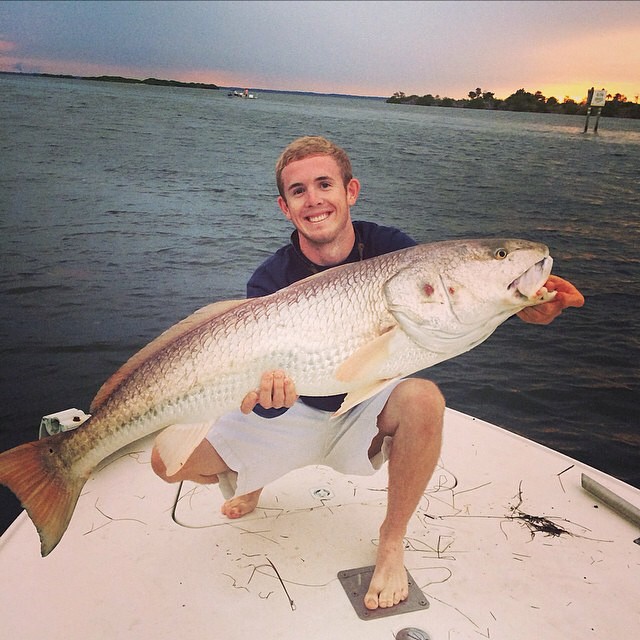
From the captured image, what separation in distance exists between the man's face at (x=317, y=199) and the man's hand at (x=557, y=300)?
109cm

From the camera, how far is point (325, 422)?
292 cm

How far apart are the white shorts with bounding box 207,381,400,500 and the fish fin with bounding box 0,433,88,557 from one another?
739 millimetres

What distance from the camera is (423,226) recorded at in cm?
1709

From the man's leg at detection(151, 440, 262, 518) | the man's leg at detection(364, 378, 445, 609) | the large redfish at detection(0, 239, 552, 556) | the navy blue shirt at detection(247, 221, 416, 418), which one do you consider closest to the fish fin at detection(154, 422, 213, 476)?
the large redfish at detection(0, 239, 552, 556)

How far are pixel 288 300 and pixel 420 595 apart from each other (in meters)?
1.42

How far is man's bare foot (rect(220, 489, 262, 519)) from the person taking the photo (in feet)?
9.89

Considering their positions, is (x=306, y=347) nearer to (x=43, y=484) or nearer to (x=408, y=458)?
(x=408, y=458)

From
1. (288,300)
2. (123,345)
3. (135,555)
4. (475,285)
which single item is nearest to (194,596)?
(135,555)

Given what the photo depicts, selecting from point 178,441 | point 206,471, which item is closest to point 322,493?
point 206,471

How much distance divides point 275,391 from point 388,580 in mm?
971

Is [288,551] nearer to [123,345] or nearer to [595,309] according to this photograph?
[123,345]

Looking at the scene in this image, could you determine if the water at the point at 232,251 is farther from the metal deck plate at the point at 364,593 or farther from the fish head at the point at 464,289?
the fish head at the point at 464,289

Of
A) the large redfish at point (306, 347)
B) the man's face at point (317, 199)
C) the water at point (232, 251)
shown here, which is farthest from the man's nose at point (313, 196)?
the water at point (232, 251)

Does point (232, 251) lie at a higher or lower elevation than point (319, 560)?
lower
